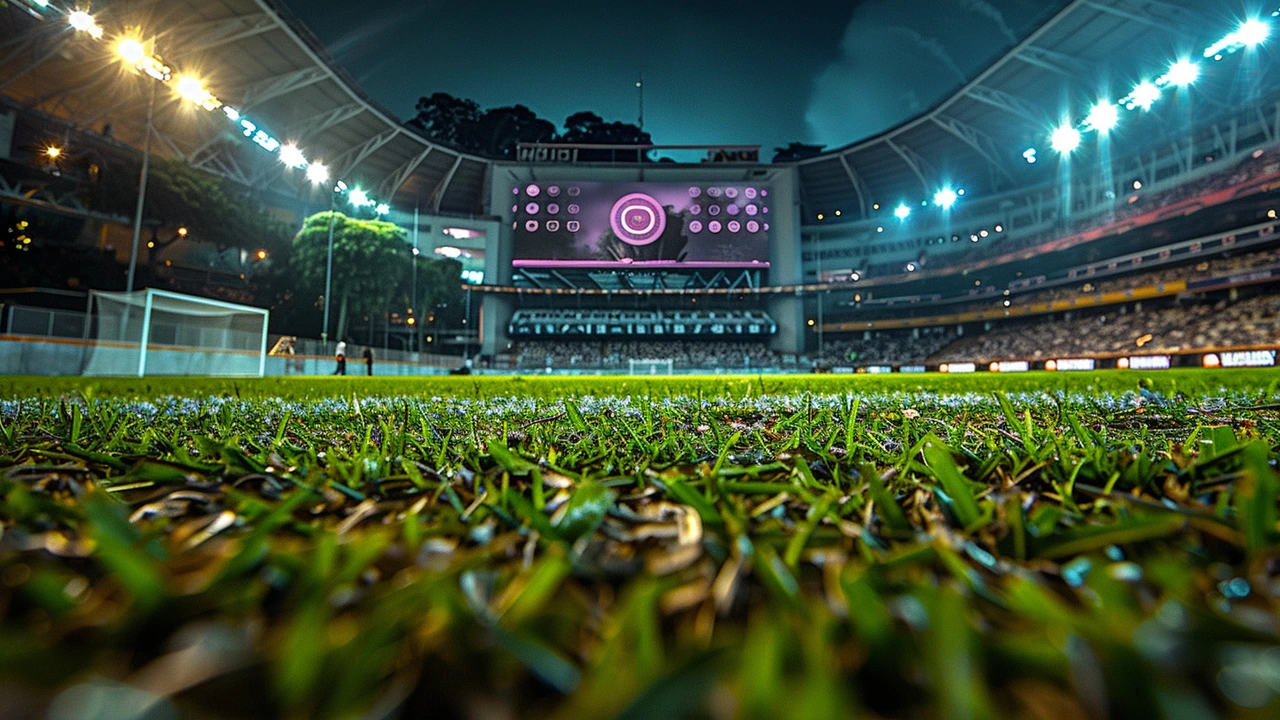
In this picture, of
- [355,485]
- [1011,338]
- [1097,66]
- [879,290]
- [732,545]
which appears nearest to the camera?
[732,545]

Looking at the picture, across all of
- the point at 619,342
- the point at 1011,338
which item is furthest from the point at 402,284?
the point at 1011,338

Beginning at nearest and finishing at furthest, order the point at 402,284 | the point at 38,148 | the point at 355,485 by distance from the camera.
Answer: the point at 355,485 → the point at 38,148 → the point at 402,284

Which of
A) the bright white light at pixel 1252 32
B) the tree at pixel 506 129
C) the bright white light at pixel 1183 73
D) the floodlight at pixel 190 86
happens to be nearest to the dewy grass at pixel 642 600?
the floodlight at pixel 190 86

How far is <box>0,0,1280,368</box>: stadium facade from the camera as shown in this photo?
31047 mm

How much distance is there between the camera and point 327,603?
47 centimetres

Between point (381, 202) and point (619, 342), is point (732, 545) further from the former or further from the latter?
point (381, 202)

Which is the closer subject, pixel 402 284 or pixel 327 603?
pixel 327 603

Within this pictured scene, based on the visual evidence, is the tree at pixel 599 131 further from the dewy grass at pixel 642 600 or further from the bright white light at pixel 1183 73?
the dewy grass at pixel 642 600

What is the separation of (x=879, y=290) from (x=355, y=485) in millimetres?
60023

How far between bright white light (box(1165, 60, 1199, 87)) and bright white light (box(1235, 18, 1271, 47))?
2.30 m

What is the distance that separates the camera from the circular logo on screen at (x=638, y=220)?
49.2 meters

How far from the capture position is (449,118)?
2596 inches

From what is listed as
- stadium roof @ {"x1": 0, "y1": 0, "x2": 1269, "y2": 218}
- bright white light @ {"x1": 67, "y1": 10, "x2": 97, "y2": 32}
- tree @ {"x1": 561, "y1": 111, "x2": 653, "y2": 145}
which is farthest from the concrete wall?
tree @ {"x1": 561, "y1": 111, "x2": 653, "y2": 145}

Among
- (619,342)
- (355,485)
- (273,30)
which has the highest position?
(273,30)
